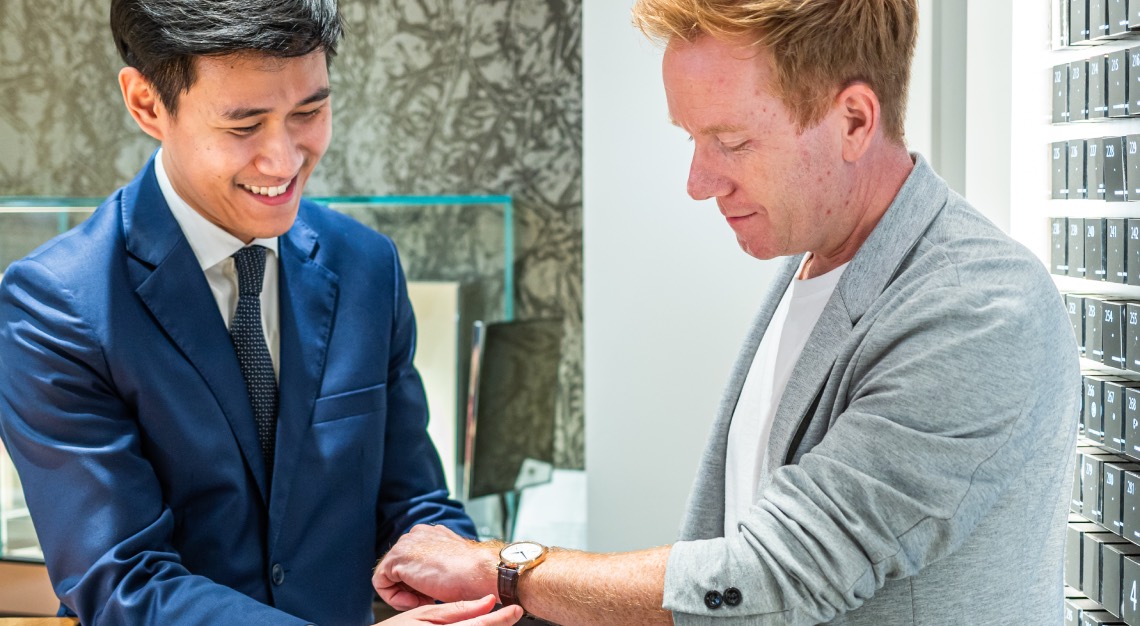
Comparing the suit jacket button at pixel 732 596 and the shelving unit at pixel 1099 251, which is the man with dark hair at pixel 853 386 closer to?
the suit jacket button at pixel 732 596

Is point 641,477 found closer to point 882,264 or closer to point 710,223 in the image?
point 710,223

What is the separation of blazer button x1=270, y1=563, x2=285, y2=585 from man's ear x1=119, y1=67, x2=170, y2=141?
0.66 m

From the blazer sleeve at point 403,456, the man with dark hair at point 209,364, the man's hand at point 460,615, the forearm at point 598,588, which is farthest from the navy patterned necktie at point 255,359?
the forearm at point 598,588

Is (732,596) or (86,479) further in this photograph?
(86,479)

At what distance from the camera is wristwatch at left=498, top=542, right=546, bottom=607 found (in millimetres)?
1360

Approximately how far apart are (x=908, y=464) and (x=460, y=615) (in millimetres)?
619

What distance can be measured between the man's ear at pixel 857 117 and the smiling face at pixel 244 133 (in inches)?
30.2

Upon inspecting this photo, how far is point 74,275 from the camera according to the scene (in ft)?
4.91

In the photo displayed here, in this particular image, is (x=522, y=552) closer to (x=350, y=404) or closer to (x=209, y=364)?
(x=350, y=404)

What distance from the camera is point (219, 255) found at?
5.35ft

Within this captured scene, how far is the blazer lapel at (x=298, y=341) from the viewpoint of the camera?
1585 millimetres

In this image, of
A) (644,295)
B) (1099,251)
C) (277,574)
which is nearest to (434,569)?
(277,574)

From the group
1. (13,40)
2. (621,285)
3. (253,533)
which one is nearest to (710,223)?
(621,285)

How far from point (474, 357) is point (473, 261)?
16.4 inches
